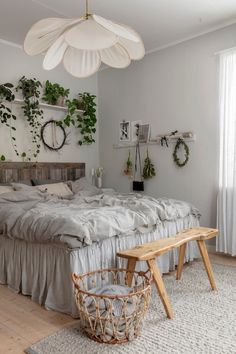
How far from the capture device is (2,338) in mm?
1950

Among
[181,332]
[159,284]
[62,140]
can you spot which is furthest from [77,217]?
[62,140]

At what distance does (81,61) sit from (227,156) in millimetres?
2127

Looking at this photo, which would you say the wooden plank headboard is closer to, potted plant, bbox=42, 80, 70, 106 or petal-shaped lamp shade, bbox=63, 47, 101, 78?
potted plant, bbox=42, 80, 70, 106

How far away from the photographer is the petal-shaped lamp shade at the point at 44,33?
1924 millimetres

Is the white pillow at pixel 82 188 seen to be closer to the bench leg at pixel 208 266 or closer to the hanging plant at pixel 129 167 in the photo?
the hanging plant at pixel 129 167

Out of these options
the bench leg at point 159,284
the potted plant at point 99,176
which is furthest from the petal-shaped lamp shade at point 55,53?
the potted plant at point 99,176

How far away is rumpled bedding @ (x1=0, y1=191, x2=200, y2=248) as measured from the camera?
2.26 m

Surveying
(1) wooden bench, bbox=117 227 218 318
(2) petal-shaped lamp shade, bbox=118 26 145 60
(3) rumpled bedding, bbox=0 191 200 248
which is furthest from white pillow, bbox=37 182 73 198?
(2) petal-shaped lamp shade, bbox=118 26 145 60

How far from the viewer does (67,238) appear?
2.18 meters

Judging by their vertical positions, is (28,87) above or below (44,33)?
→ above

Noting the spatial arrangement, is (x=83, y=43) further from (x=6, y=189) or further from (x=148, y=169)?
(x=148, y=169)

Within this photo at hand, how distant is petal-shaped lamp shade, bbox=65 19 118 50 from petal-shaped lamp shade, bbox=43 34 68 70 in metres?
0.10

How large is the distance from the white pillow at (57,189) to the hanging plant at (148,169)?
115 centimetres

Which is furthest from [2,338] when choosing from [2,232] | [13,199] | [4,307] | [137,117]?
[137,117]
